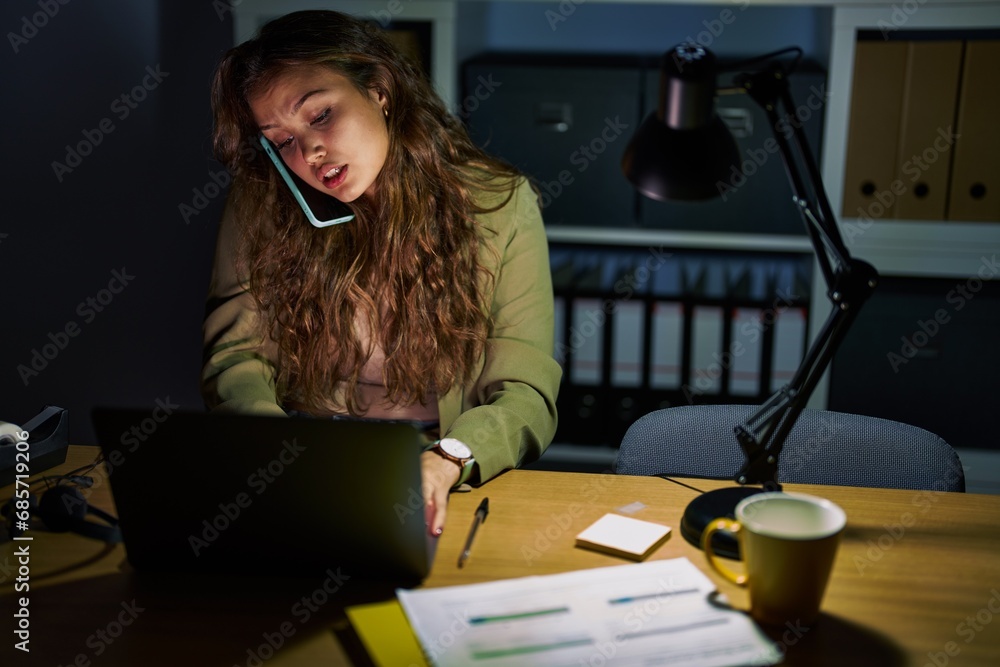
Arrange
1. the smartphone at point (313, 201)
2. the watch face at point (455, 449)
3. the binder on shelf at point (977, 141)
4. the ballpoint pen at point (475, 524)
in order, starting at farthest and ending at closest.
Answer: the binder on shelf at point (977, 141) < the smartphone at point (313, 201) < the watch face at point (455, 449) < the ballpoint pen at point (475, 524)

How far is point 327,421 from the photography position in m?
0.86

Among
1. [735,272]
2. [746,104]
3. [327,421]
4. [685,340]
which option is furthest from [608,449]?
[327,421]

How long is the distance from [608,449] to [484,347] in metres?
1.00

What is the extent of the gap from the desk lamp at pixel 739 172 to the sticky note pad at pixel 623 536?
4cm

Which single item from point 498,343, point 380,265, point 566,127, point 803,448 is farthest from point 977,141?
point 380,265

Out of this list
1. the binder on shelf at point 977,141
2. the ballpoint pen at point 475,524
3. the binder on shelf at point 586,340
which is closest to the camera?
the ballpoint pen at point 475,524

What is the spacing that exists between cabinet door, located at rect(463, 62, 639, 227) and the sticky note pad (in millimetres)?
1300

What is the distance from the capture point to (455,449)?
3.88 feet

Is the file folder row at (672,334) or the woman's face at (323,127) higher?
the woman's face at (323,127)

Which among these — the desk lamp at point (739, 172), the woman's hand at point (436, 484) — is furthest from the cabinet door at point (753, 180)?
the woman's hand at point (436, 484)

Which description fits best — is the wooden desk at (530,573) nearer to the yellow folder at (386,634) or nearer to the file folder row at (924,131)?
the yellow folder at (386,634)

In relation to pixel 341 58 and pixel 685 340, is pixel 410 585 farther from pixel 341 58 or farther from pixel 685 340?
pixel 685 340

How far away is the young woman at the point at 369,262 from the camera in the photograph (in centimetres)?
143

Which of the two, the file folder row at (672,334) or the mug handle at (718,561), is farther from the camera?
the file folder row at (672,334)
